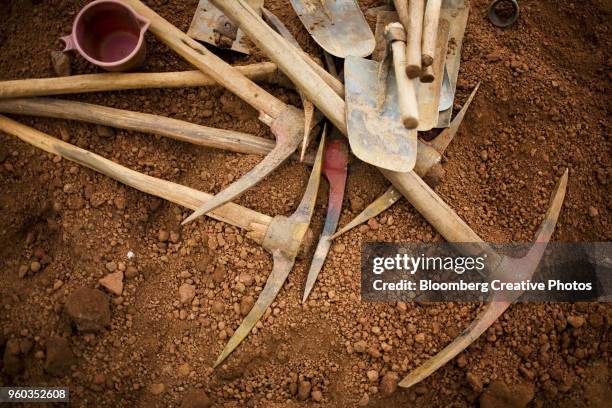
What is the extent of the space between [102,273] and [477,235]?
156 cm

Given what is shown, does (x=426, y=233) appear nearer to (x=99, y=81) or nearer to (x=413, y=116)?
(x=413, y=116)

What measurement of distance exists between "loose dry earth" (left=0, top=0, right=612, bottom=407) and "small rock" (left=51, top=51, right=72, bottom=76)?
7cm

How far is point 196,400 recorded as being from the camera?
6.55 feet

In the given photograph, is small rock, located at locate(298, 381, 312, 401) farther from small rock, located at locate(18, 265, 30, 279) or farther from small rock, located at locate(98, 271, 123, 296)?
small rock, located at locate(18, 265, 30, 279)

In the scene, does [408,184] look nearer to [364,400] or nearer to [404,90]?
[404,90]

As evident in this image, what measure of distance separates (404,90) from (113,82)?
47.4 inches

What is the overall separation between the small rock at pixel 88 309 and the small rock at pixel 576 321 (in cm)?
186

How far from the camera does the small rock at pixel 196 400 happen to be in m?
2.00

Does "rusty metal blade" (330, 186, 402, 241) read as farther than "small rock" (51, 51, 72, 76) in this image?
No

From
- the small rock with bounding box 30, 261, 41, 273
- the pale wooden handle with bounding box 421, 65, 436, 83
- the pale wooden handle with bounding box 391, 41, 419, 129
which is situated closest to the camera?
the pale wooden handle with bounding box 391, 41, 419, 129

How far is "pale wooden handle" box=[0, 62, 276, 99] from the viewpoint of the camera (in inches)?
84.8

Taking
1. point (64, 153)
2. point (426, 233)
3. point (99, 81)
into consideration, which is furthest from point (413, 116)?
point (64, 153)

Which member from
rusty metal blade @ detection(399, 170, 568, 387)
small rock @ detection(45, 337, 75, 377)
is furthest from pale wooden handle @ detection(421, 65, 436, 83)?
small rock @ detection(45, 337, 75, 377)

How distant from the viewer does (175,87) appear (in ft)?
7.39
